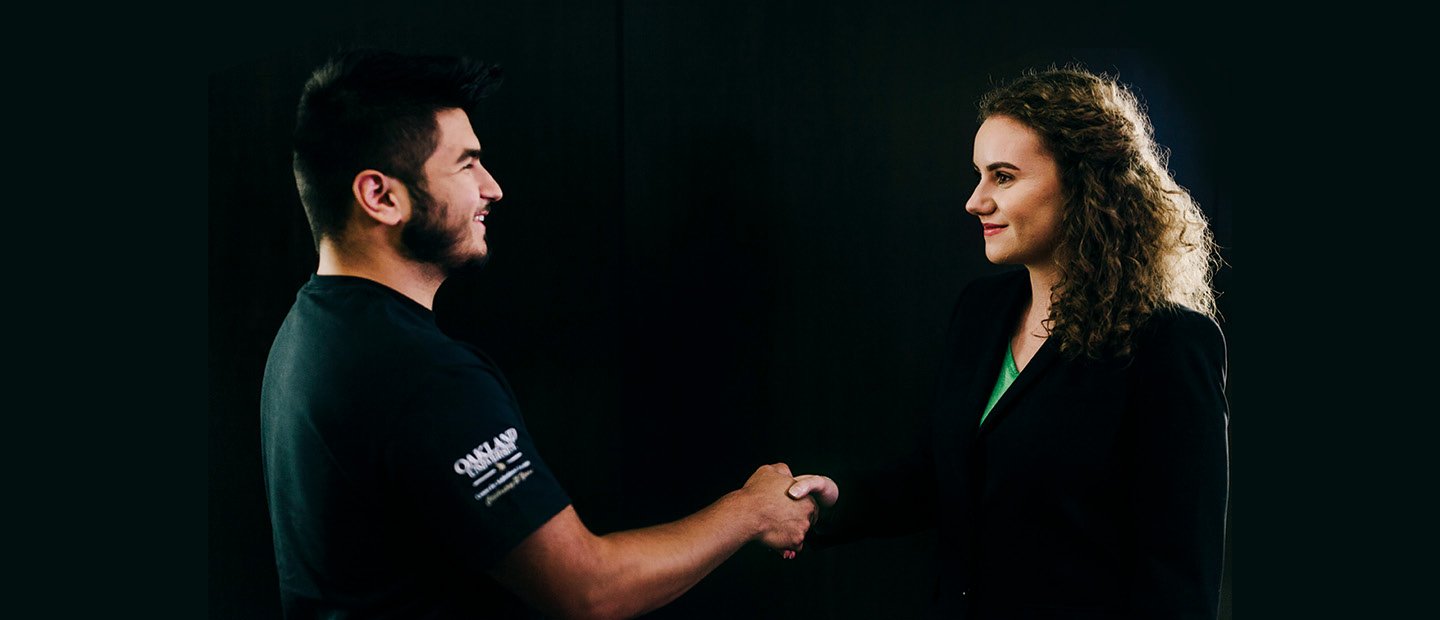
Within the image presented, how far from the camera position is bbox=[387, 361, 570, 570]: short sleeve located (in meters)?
1.83

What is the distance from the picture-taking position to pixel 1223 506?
2023 millimetres

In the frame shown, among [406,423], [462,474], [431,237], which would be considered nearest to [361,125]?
[431,237]

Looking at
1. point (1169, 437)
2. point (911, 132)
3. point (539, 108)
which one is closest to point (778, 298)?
point (911, 132)

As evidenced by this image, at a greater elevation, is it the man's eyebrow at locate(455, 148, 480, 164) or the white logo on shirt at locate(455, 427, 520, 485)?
the man's eyebrow at locate(455, 148, 480, 164)

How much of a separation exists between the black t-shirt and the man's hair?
0.60 ft

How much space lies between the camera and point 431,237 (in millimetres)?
2076

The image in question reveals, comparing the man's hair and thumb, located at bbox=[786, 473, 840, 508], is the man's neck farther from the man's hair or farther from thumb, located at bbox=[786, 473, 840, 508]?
thumb, located at bbox=[786, 473, 840, 508]

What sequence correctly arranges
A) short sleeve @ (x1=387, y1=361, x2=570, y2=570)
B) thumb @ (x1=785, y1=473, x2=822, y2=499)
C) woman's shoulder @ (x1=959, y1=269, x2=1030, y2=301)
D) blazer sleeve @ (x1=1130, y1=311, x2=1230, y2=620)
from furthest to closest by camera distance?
thumb @ (x1=785, y1=473, x2=822, y2=499) < woman's shoulder @ (x1=959, y1=269, x2=1030, y2=301) < blazer sleeve @ (x1=1130, y1=311, x2=1230, y2=620) < short sleeve @ (x1=387, y1=361, x2=570, y2=570)

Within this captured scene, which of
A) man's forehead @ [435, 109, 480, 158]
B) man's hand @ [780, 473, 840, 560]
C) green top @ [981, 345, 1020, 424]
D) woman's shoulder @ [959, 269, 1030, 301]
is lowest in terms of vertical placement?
man's hand @ [780, 473, 840, 560]

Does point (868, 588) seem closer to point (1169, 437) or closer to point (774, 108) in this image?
point (1169, 437)

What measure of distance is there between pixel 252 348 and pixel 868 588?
1.79m

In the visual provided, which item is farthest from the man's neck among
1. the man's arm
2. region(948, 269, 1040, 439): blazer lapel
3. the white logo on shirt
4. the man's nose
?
region(948, 269, 1040, 439): blazer lapel

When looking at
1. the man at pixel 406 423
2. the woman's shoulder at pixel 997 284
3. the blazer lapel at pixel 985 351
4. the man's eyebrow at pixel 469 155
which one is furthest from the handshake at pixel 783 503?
the man's eyebrow at pixel 469 155

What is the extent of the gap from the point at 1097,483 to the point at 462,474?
1.17m
